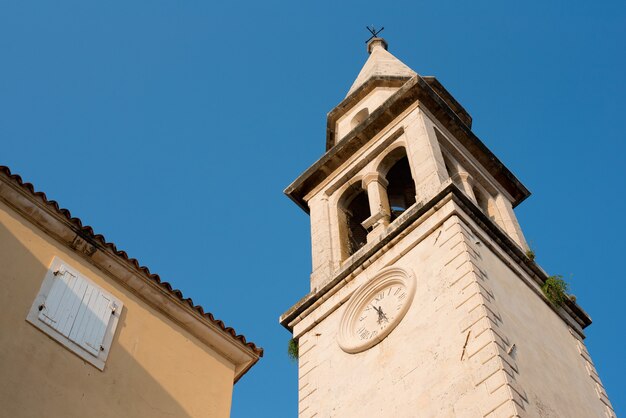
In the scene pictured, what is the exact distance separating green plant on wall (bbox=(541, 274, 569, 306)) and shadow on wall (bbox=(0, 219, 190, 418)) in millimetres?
5921

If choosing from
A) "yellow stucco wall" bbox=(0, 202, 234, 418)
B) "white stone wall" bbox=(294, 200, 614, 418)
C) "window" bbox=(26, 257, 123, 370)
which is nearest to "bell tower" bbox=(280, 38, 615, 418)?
"white stone wall" bbox=(294, 200, 614, 418)

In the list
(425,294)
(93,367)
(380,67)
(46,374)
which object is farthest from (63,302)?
(380,67)

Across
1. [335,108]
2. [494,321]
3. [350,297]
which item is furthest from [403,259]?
[335,108]

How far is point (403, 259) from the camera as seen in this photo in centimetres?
1195

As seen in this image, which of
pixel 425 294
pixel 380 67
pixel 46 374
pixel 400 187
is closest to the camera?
pixel 46 374

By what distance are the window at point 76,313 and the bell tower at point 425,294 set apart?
10.9 ft

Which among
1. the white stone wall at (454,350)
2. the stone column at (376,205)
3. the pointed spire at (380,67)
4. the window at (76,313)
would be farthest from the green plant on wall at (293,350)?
the pointed spire at (380,67)

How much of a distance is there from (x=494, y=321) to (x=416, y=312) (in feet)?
4.12

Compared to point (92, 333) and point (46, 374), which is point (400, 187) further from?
point (46, 374)

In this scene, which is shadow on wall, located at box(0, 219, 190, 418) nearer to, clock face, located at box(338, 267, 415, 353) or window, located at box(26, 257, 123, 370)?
window, located at box(26, 257, 123, 370)

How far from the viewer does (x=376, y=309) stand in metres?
11.6

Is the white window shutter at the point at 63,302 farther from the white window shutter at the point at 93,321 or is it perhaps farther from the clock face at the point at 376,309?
the clock face at the point at 376,309

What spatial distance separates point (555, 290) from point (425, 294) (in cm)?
262

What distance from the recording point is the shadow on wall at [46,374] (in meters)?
7.84
